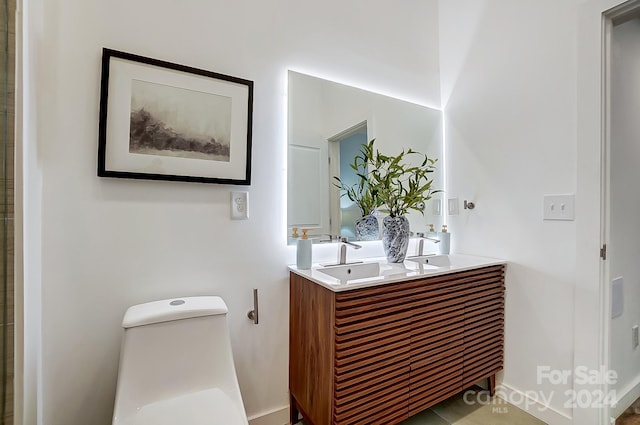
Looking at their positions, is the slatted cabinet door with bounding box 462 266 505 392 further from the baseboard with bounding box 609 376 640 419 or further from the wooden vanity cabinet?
the baseboard with bounding box 609 376 640 419

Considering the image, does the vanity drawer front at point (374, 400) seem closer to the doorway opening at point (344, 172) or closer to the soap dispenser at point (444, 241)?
the doorway opening at point (344, 172)

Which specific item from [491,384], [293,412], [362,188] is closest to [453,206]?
[362,188]

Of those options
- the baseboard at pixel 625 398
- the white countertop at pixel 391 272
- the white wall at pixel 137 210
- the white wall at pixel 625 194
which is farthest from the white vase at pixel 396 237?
the baseboard at pixel 625 398

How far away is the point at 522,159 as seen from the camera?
1742 mm

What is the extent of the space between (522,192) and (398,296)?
3.45ft

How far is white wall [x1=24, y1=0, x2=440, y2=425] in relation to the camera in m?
1.12

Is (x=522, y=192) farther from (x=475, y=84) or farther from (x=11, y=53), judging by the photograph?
(x=11, y=53)

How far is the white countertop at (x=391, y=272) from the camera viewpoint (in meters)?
1.25

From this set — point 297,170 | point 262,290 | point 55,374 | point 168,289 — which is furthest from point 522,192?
point 55,374

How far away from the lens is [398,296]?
136 cm

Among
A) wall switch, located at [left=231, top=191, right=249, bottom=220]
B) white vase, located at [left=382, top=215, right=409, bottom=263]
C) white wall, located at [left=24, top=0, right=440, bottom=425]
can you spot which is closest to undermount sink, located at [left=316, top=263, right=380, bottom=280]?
white vase, located at [left=382, top=215, right=409, bottom=263]

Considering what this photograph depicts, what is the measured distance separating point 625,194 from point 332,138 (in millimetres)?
1704

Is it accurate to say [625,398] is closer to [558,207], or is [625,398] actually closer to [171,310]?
[558,207]

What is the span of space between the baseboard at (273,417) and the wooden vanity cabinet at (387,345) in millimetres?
43
